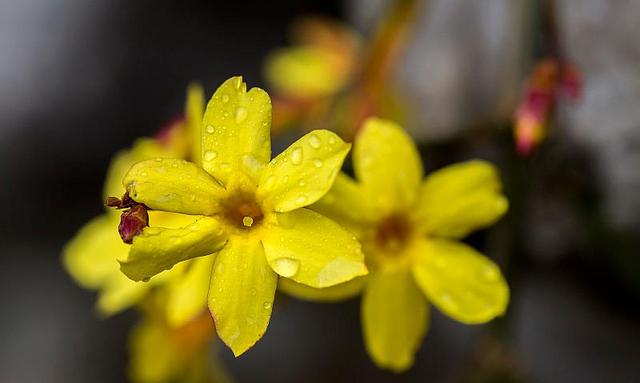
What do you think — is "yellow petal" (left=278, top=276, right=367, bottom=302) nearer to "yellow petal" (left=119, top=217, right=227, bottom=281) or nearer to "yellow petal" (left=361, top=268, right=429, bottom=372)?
"yellow petal" (left=361, top=268, right=429, bottom=372)

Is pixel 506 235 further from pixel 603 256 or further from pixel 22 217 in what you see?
pixel 22 217

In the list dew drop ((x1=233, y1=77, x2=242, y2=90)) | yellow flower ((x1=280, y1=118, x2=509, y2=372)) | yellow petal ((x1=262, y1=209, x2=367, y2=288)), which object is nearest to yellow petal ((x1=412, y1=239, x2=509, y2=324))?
yellow flower ((x1=280, y1=118, x2=509, y2=372))

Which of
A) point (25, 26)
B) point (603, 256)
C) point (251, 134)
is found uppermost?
point (251, 134)

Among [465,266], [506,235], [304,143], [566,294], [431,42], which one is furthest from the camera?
[431,42]

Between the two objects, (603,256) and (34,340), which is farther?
(34,340)

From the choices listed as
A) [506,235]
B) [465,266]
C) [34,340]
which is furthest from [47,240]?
[465,266]

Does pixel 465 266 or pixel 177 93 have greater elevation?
pixel 465 266

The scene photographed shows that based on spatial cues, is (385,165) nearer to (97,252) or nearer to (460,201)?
(460,201)
